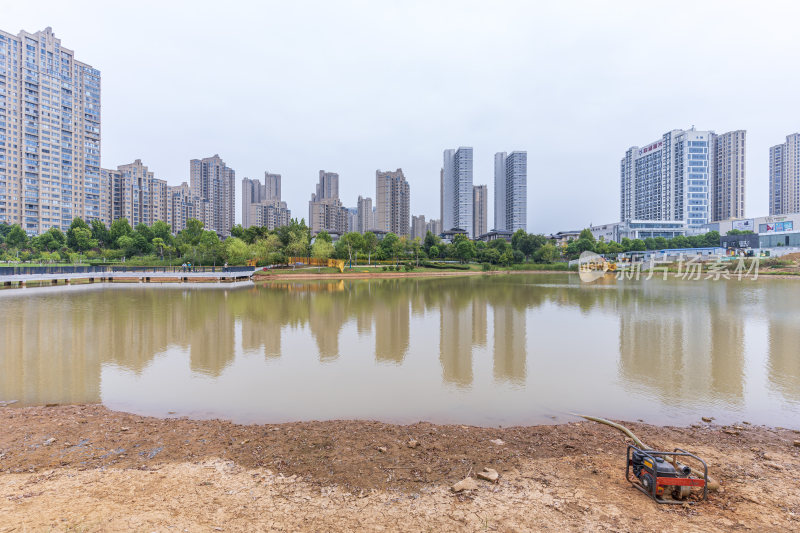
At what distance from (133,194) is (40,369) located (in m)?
127

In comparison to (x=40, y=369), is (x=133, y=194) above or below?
above

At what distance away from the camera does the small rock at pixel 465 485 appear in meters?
4.52

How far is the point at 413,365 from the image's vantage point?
10719 mm

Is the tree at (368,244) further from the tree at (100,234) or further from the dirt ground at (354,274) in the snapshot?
the tree at (100,234)

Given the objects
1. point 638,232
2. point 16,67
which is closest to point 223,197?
point 16,67

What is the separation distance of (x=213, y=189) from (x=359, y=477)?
16784cm

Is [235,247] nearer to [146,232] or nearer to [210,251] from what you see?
[210,251]

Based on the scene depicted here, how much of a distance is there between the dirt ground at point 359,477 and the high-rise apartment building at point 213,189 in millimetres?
153711

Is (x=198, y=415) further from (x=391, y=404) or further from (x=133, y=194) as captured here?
(x=133, y=194)

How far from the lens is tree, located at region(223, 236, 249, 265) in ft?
Answer: 187

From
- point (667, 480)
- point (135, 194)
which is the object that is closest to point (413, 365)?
point (667, 480)

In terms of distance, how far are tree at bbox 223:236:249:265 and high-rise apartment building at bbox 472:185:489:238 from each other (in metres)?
126

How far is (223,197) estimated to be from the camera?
511 feet

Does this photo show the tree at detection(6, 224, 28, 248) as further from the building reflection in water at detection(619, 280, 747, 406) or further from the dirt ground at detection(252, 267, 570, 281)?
the building reflection in water at detection(619, 280, 747, 406)
